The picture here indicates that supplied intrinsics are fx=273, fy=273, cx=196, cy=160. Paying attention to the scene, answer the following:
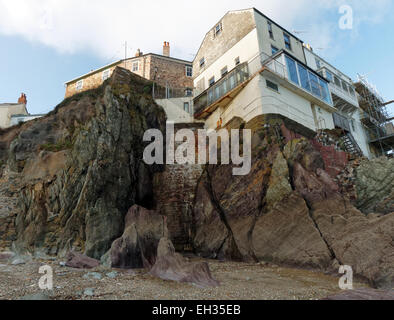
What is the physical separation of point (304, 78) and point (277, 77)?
12.8 ft

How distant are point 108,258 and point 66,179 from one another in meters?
8.19

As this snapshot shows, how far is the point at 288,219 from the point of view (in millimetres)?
15250

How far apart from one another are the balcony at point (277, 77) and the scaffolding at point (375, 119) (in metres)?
11.6

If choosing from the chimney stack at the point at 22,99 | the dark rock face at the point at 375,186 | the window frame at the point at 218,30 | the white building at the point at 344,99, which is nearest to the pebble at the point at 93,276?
the dark rock face at the point at 375,186

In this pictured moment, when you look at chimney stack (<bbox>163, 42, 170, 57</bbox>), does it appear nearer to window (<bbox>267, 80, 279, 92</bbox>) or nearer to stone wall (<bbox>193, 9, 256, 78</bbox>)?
stone wall (<bbox>193, 9, 256, 78</bbox>)

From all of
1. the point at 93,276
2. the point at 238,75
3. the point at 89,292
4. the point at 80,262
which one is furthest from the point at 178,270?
the point at 238,75

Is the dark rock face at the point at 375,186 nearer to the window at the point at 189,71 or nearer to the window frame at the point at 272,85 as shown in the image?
the window frame at the point at 272,85

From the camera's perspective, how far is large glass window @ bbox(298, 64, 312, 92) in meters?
25.7

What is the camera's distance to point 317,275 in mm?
12469

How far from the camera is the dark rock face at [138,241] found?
45.8 ft

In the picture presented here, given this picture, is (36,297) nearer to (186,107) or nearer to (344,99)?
(186,107)
